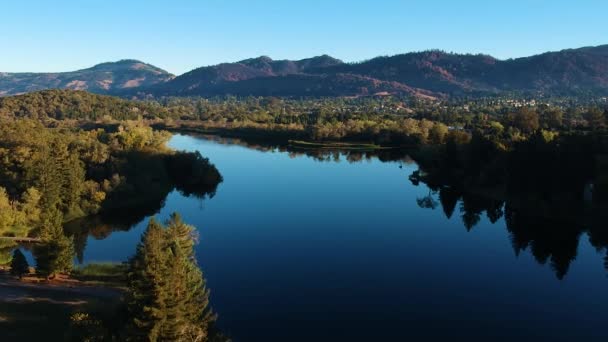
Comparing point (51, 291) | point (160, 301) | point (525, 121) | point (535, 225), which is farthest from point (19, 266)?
point (525, 121)

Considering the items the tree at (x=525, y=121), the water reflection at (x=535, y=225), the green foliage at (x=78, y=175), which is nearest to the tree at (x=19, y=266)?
the green foliage at (x=78, y=175)

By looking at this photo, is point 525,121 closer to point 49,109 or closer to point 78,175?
point 78,175

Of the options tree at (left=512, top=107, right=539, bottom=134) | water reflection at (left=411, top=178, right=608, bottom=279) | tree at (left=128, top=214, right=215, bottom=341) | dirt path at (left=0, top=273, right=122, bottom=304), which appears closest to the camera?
tree at (left=128, top=214, right=215, bottom=341)

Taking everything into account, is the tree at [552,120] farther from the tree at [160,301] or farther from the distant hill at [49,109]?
the distant hill at [49,109]

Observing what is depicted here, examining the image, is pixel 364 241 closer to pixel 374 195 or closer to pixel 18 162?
pixel 374 195

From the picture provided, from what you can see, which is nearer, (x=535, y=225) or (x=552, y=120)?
(x=535, y=225)

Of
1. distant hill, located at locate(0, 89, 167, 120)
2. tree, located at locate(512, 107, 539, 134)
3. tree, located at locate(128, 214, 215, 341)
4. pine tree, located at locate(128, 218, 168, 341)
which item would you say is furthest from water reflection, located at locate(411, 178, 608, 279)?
distant hill, located at locate(0, 89, 167, 120)

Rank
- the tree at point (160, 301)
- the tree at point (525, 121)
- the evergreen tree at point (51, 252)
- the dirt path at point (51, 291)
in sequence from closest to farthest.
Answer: the tree at point (160, 301)
the dirt path at point (51, 291)
the evergreen tree at point (51, 252)
the tree at point (525, 121)

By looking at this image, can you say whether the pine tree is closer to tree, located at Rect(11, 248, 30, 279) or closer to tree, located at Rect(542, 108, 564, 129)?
tree, located at Rect(11, 248, 30, 279)
